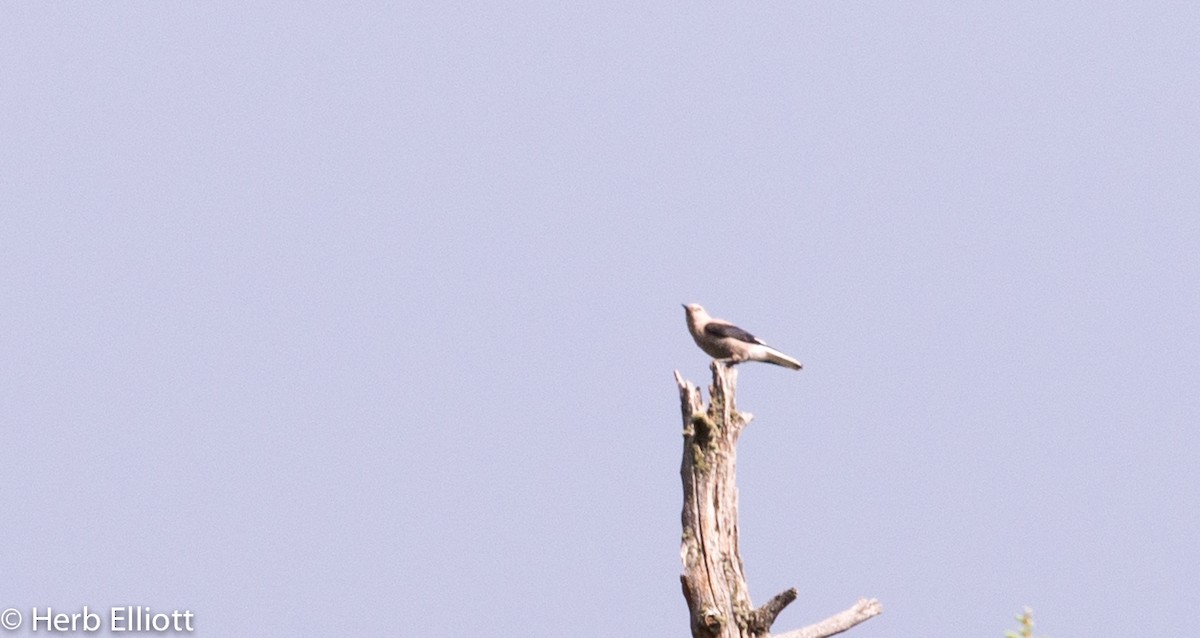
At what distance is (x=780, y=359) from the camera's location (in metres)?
14.0

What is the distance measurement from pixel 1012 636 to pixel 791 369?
38.0 ft

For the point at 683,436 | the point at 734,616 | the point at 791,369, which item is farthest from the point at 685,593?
the point at 791,369

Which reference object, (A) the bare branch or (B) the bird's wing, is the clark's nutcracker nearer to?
(B) the bird's wing

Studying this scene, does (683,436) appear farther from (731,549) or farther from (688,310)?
(688,310)

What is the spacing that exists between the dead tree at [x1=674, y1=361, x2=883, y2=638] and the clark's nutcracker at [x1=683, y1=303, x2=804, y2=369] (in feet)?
12.4

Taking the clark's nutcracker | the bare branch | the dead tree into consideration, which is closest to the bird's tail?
the clark's nutcracker

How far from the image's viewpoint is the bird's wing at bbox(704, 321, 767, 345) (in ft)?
44.6

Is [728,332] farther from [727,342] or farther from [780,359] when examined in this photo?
[780,359]

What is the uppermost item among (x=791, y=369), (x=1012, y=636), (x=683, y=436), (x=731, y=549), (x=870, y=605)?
(x=791, y=369)

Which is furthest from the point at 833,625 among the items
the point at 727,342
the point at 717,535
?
the point at 727,342

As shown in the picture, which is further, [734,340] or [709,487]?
[734,340]

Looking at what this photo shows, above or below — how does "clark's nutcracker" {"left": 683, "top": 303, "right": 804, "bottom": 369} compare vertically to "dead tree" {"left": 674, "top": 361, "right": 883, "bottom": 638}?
above

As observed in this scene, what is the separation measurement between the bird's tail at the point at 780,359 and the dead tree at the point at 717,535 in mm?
4020

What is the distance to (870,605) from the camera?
895 centimetres
